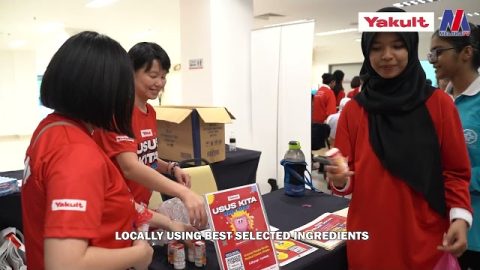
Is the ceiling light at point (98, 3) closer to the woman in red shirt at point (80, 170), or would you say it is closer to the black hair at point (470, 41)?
the black hair at point (470, 41)

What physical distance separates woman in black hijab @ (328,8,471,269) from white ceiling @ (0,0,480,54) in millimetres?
5586

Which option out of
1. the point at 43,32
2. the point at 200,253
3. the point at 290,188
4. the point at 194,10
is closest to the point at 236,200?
the point at 200,253

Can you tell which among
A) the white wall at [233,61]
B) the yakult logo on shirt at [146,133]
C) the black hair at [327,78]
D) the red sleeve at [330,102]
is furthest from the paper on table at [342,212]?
the black hair at [327,78]

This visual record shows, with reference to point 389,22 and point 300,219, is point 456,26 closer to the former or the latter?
point 389,22

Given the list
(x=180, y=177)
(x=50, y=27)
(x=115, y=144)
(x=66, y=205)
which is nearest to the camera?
(x=66, y=205)

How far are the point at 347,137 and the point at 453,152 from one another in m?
0.31

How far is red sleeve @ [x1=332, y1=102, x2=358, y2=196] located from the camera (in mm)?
1167

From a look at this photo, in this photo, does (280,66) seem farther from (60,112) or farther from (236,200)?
(60,112)

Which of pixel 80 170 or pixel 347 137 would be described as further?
pixel 347 137

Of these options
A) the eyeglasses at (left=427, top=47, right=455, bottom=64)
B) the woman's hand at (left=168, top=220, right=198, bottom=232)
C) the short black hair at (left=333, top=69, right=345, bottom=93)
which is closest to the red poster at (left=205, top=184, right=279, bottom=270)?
the woman's hand at (left=168, top=220, right=198, bottom=232)

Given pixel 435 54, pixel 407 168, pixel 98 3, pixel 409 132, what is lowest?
pixel 407 168

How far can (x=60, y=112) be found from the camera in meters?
0.75

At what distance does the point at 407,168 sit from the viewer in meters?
1.05

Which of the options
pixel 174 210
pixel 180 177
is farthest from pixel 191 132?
pixel 174 210
